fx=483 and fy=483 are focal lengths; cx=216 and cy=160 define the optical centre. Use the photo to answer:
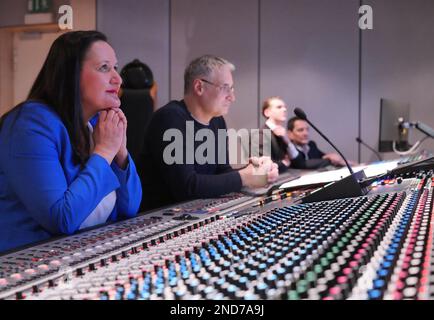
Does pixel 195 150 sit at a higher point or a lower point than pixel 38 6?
lower

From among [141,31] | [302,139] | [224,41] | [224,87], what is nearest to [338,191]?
[224,87]

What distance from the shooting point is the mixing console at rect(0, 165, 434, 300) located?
1.78 feet

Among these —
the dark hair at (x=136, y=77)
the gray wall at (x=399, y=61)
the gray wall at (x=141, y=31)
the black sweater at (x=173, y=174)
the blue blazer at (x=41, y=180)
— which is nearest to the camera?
the blue blazer at (x=41, y=180)

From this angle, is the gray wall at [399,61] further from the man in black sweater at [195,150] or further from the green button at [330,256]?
the green button at [330,256]

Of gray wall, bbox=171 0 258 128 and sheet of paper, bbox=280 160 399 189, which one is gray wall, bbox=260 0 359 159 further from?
sheet of paper, bbox=280 160 399 189

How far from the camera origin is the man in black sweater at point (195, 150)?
1693 mm

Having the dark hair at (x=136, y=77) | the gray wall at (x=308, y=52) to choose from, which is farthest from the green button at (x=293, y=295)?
the gray wall at (x=308, y=52)

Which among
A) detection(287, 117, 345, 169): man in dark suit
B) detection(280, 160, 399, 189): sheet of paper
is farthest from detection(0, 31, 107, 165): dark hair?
detection(287, 117, 345, 169): man in dark suit

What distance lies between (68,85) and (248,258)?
807 mm

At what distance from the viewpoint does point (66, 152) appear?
1188mm

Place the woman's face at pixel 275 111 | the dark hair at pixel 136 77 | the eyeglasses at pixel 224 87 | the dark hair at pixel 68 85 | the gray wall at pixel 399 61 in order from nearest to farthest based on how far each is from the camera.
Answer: the dark hair at pixel 68 85
the eyeglasses at pixel 224 87
the dark hair at pixel 136 77
the woman's face at pixel 275 111
the gray wall at pixel 399 61

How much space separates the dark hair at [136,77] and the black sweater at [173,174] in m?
1.59

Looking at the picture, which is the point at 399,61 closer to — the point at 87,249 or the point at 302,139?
the point at 302,139
